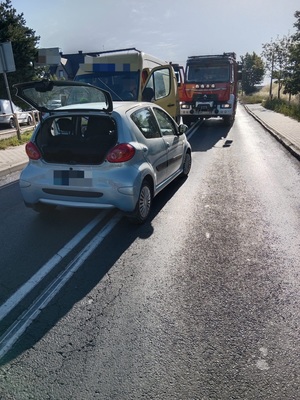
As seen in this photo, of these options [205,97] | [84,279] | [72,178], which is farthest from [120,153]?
[205,97]

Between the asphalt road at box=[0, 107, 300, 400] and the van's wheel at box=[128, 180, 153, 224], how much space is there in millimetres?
148

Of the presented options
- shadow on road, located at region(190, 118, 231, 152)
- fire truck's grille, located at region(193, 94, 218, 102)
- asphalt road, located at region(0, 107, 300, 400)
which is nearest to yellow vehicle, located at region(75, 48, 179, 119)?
shadow on road, located at region(190, 118, 231, 152)

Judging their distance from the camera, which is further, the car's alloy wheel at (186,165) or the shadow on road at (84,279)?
the car's alloy wheel at (186,165)

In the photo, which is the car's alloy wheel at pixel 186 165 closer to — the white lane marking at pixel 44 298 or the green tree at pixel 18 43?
the white lane marking at pixel 44 298

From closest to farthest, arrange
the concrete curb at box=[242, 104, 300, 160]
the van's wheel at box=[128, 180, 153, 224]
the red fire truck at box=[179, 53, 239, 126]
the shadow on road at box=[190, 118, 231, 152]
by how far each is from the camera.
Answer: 1. the van's wheel at box=[128, 180, 153, 224]
2. the concrete curb at box=[242, 104, 300, 160]
3. the shadow on road at box=[190, 118, 231, 152]
4. the red fire truck at box=[179, 53, 239, 126]

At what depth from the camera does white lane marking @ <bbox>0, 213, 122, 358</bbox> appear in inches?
101

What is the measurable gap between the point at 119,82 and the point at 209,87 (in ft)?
21.8

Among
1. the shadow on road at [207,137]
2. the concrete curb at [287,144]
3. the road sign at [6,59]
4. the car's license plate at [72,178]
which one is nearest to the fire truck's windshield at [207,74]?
the shadow on road at [207,137]

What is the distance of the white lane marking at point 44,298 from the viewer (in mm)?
2570

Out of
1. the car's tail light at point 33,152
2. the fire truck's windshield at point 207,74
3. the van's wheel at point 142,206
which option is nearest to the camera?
the van's wheel at point 142,206

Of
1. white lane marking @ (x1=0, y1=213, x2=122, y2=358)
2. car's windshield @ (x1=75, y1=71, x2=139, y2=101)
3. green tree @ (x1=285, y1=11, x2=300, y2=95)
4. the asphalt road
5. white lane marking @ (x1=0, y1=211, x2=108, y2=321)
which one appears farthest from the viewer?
green tree @ (x1=285, y1=11, x2=300, y2=95)

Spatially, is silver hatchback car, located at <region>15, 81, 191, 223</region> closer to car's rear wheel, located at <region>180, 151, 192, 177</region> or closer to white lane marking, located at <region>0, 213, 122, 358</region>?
white lane marking, located at <region>0, 213, 122, 358</region>

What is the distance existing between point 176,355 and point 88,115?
3.22 m

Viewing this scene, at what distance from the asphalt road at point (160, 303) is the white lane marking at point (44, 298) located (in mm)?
24
